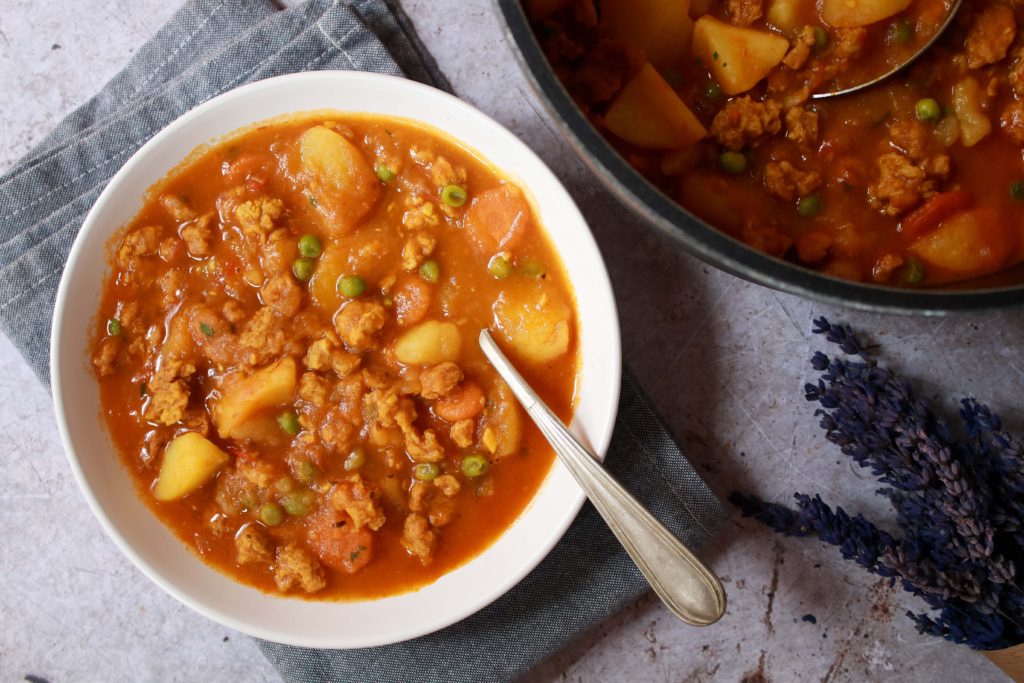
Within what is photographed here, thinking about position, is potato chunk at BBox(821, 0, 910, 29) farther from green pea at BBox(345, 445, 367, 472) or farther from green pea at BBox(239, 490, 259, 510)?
green pea at BBox(239, 490, 259, 510)

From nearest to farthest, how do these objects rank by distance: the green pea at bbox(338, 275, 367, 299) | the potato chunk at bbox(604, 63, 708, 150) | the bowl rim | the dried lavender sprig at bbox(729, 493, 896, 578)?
the bowl rim < the potato chunk at bbox(604, 63, 708, 150) < the green pea at bbox(338, 275, 367, 299) < the dried lavender sprig at bbox(729, 493, 896, 578)

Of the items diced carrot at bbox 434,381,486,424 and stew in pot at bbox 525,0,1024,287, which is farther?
diced carrot at bbox 434,381,486,424

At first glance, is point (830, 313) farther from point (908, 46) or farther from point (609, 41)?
point (609, 41)

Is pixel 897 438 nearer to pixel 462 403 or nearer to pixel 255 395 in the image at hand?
pixel 462 403

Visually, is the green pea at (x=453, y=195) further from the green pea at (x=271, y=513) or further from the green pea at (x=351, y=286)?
the green pea at (x=271, y=513)

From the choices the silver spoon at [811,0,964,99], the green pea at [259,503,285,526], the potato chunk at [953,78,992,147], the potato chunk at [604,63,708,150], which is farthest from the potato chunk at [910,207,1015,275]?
the green pea at [259,503,285,526]

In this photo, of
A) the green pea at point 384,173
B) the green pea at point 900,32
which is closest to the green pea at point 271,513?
the green pea at point 384,173
